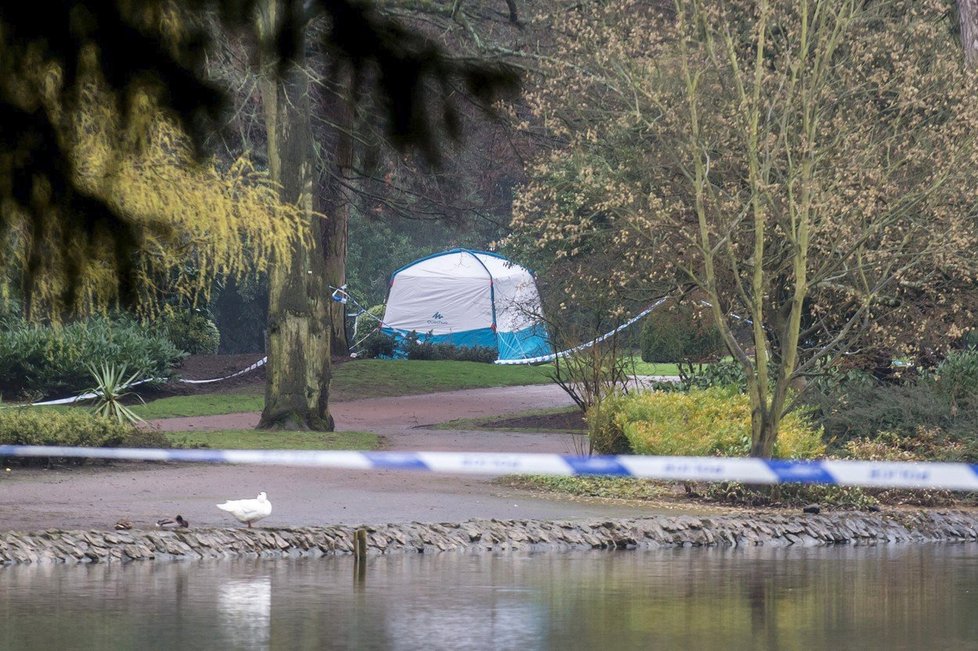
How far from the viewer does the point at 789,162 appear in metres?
15.7

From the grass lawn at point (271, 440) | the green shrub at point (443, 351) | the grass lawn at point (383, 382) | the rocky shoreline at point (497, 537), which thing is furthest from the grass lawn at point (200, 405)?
the rocky shoreline at point (497, 537)

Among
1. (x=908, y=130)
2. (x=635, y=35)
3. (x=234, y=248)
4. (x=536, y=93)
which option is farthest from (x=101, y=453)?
(x=908, y=130)

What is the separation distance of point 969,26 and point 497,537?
13858 millimetres

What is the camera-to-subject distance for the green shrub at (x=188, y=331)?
110ft

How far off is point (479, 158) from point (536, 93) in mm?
23671

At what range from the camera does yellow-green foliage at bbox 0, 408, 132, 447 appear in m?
17.2

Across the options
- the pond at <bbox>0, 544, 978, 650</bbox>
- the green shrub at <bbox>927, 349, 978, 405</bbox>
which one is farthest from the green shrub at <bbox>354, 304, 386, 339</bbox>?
the pond at <bbox>0, 544, 978, 650</bbox>

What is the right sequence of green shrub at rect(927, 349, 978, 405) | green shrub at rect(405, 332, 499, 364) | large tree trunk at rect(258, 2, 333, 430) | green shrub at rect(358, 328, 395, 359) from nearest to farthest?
green shrub at rect(927, 349, 978, 405) < large tree trunk at rect(258, 2, 333, 430) < green shrub at rect(405, 332, 499, 364) < green shrub at rect(358, 328, 395, 359)

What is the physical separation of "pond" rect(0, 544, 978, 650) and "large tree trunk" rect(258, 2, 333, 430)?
448 inches

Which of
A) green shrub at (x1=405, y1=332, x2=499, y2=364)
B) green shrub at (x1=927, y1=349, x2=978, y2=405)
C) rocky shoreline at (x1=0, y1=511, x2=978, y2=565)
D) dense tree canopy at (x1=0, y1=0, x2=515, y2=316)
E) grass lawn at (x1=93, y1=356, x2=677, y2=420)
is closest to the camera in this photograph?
dense tree canopy at (x1=0, y1=0, x2=515, y2=316)

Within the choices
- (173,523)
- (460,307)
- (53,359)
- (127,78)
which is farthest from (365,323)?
(127,78)

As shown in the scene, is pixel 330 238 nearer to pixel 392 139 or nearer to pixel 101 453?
pixel 101 453

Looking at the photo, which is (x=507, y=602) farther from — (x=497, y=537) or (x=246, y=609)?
(x=497, y=537)

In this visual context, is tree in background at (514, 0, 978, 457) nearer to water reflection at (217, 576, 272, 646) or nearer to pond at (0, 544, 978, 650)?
pond at (0, 544, 978, 650)
